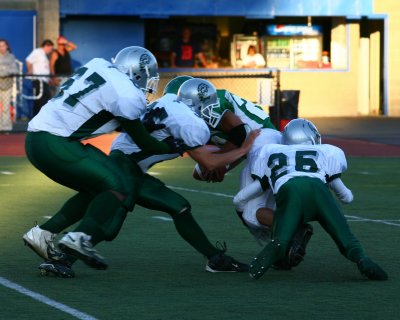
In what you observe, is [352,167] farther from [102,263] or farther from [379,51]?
[379,51]

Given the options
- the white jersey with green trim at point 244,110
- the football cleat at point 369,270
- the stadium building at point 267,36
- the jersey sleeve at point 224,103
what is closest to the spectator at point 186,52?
the stadium building at point 267,36

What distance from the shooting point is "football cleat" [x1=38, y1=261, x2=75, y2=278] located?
28.8 ft

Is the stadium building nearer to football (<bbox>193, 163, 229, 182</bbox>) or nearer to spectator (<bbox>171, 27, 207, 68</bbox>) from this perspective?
spectator (<bbox>171, 27, 207, 68</bbox>)

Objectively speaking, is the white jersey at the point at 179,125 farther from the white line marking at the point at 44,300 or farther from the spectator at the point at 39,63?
the spectator at the point at 39,63

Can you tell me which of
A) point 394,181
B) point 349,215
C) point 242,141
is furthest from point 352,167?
point 242,141

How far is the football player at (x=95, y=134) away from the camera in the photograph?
8.67 meters

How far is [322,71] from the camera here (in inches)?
1241

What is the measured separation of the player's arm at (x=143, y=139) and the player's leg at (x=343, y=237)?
1.04m

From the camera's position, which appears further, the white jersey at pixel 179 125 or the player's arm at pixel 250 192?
the player's arm at pixel 250 192

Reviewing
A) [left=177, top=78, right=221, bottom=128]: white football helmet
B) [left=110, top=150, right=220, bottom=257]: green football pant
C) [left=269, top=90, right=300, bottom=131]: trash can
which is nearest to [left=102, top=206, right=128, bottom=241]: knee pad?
[left=110, top=150, right=220, bottom=257]: green football pant

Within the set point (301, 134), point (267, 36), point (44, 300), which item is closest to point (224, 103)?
point (301, 134)

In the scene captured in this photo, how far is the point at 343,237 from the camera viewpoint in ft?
28.6

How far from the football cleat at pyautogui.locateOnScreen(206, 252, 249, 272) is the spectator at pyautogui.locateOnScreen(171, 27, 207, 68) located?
71.5 ft

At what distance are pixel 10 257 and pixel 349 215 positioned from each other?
167 inches
